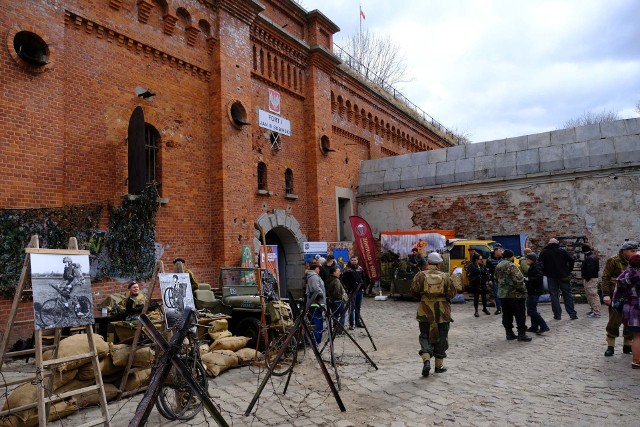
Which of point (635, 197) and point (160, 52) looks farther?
point (635, 197)

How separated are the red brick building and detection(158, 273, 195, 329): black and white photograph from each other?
159 inches

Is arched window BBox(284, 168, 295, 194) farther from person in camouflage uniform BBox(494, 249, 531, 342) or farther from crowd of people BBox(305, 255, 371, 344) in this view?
person in camouflage uniform BBox(494, 249, 531, 342)

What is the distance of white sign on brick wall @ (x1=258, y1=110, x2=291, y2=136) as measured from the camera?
14280 millimetres

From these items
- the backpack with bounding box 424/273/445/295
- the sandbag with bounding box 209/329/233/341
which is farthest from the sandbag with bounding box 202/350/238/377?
the backpack with bounding box 424/273/445/295

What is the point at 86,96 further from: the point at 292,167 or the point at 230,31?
the point at 292,167

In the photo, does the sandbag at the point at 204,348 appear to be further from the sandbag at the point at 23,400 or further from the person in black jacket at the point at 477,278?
the person in black jacket at the point at 477,278

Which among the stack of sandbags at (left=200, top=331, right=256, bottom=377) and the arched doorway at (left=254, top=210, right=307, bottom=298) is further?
the arched doorway at (left=254, top=210, right=307, bottom=298)

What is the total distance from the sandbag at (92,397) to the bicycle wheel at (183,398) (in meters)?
0.81

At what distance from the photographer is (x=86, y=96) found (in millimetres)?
9469

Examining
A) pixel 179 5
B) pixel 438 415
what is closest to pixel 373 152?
pixel 179 5

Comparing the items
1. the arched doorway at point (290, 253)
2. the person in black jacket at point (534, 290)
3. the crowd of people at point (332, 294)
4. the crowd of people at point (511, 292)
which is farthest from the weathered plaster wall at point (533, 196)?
the crowd of people at point (332, 294)

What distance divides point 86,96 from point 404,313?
31.8 feet

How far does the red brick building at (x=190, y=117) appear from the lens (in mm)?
8461

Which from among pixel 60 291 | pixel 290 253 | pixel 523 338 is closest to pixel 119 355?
pixel 60 291
